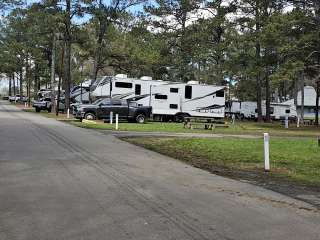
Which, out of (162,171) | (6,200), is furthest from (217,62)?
(6,200)

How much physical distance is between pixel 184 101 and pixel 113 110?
25.9 ft

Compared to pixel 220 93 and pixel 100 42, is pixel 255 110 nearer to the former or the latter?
pixel 100 42

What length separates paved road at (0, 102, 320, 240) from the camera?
21.6 feet

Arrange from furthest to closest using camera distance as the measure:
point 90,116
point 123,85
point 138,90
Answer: point 138,90 < point 123,85 < point 90,116

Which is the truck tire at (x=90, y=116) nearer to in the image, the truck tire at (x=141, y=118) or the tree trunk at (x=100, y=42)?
the truck tire at (x=141, y=118)

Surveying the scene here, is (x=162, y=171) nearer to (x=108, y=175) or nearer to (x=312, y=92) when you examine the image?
(x=108, y=175)

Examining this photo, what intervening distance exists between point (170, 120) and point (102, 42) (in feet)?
47.3

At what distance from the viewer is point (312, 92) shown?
9150 centimetres

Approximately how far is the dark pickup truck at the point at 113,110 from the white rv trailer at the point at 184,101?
347cm

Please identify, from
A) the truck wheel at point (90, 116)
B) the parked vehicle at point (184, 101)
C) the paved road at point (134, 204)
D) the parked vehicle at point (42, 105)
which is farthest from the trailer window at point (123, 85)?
the paved road at point (134, 204)

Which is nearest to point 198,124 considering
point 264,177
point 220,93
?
point 220,93

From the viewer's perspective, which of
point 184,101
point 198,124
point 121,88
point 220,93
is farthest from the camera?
point 220,93

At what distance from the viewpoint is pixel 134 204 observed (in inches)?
322

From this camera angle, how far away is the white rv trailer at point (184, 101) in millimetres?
42406
